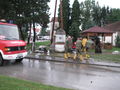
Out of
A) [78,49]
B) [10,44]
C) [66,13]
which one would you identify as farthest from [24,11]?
[10,44]

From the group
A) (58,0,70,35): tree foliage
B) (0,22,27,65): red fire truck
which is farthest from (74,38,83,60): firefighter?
(58,0,70,35): tree foliage

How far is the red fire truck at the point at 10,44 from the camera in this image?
39.7 ft

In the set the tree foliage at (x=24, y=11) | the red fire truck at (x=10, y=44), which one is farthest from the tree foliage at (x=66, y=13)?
the red fire truck at (x=10, y=44)

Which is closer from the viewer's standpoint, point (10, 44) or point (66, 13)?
point (10, 44)

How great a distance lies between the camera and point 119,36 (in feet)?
118

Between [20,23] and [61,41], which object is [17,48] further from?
[20,23]

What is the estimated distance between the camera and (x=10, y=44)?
12258 mm

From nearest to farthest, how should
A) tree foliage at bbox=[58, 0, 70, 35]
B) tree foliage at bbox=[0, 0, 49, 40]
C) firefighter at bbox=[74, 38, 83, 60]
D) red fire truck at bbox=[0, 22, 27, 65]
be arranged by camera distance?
red fire truck at bbox=[0, 22, 27, 65]
firefighter at bbox=[74, 38, 83, 60]
tree foliage at bbox=[0, 0, 49, 40]
tree foliage at bbox=[58, 0, 70, 35]

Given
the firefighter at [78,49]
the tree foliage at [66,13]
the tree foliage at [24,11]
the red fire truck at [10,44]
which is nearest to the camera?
the red fire truck at [10,44]

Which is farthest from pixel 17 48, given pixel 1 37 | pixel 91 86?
pixel 91 86

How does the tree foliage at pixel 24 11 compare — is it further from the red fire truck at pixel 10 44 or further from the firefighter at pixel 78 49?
the red fire truck at pixel 10 44

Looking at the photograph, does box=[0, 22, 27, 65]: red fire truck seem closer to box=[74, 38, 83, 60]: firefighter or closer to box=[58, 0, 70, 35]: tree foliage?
box=[74, 38, 83, 60]: firefighter

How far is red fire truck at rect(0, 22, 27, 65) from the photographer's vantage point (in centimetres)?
1210

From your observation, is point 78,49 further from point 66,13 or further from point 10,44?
point 66,13
